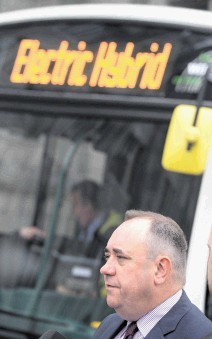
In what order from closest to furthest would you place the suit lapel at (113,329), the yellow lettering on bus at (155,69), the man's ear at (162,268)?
1. the man's ear at (162,268)
2. the suit lapel at (113,329)
3. the yellow lettering on bus at (155,69)

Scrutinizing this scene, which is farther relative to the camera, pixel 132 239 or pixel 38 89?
pixel 38 89

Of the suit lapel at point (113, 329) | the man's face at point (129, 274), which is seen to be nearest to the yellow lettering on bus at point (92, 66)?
the suit lapel at point (113, 329)

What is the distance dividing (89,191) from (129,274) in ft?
10.7

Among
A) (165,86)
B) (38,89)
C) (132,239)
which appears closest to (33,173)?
(38,89)

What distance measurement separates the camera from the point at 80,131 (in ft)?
22.1

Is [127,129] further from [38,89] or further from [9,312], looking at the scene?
[9,312]

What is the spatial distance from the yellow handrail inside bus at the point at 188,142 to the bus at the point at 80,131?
16 millimetres

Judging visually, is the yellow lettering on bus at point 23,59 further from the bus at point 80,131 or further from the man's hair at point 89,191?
the man's hair at point 89,191

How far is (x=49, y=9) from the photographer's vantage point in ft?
23.2

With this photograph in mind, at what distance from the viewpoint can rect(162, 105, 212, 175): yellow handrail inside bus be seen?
6078mm

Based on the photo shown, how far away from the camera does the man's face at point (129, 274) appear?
132 inches

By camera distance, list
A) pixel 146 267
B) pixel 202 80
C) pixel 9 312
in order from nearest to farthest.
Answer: pixel 146 267
pixel 202 80
pixel 9 312

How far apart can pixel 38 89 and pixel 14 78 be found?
7.0 inches

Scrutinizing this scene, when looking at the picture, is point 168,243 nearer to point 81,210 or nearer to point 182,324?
point 182,324
